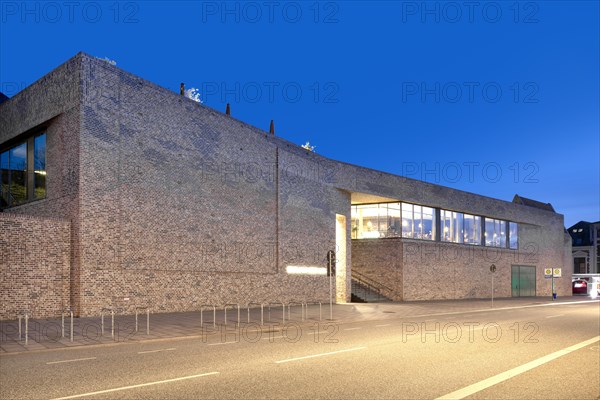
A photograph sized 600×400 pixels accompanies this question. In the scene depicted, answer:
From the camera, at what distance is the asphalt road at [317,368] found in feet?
27.3

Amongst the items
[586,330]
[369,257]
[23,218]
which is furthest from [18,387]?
[369,257]

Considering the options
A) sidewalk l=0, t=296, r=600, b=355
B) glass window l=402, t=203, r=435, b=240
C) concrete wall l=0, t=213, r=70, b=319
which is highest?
glass window l=402, t=203, r=435, b=240

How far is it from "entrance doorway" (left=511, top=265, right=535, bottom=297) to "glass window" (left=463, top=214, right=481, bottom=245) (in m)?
8.33

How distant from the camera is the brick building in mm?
21125

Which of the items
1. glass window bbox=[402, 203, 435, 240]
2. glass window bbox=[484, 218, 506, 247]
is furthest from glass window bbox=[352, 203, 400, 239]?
glass window bbox=[484, 218, 506, 247]

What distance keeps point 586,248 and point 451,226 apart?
264 feet

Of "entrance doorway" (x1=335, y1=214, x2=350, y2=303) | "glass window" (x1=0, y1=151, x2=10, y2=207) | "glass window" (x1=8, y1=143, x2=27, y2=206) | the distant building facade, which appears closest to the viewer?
"glass window" (x1=8, y1=143, x2=27, y2=206)

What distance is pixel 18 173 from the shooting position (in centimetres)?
2612

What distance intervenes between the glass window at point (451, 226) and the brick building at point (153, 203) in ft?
24.2

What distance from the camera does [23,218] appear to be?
20.3m

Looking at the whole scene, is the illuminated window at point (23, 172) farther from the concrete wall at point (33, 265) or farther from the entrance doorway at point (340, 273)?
the entrance doorway at point (340, 273)

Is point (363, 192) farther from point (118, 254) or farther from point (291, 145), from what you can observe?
point (118, 254)

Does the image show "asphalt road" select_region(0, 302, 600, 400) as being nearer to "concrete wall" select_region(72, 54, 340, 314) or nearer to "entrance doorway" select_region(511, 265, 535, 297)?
"concrete wall" select_region(72, 54, 340, 314)

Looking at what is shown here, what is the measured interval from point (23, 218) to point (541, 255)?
54831 millimetres
